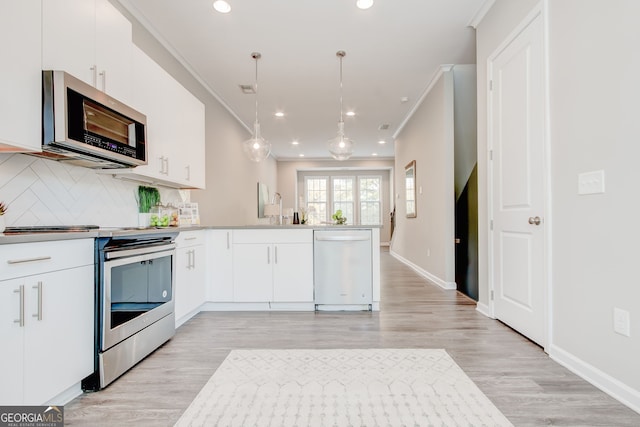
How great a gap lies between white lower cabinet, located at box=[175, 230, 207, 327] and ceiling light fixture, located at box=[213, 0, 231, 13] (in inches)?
82.0

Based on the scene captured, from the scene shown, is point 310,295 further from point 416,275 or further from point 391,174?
point 391,174

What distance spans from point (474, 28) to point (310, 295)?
3288mm

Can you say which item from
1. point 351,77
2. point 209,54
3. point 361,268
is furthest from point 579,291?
point 209,54

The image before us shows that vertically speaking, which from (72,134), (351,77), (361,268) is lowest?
(361,268)

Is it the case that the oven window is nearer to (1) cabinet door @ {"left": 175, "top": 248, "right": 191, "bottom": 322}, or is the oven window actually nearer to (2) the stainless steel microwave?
(1) cabinet door @ {"left": 175, "top": 248, "right": 191, "bottom": 322}

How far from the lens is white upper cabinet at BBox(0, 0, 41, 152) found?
1464 millimetres

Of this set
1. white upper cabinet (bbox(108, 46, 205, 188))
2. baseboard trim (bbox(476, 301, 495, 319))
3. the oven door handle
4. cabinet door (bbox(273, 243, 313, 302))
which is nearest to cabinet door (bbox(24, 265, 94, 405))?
the oven door handle

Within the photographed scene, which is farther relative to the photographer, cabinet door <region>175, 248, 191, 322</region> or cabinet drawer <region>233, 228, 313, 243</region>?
cabinet drawer <region>233, 228, 313, 243</region>

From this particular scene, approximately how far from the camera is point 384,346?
241 cm

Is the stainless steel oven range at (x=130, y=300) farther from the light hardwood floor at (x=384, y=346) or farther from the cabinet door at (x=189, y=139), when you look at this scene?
the cabinet door at (x=189, y=139)

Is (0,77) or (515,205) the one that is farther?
(515,205)

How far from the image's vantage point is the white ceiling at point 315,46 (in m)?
3.01

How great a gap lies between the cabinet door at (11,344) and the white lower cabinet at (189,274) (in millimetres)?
1387

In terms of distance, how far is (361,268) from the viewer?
11.0ft
